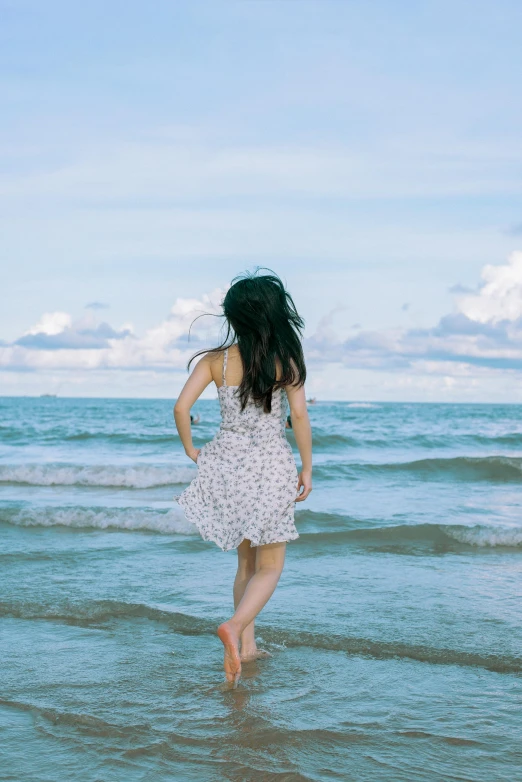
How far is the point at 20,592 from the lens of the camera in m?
5.81

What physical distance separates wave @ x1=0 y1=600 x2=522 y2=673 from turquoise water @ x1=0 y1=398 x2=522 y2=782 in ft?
0.05

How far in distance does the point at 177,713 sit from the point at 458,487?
10885 millimetres

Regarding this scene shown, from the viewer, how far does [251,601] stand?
3.98 metres

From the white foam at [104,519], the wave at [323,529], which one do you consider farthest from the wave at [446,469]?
the white foam at [104,519]

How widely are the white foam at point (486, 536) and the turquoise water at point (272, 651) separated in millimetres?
21

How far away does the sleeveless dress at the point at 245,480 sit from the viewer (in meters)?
4.02

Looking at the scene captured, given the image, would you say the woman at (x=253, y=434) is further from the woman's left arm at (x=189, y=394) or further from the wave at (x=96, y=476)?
the wave at (x=96, y=476)

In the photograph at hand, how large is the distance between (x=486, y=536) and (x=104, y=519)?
4.36 meters

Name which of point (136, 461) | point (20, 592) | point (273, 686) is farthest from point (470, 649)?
point (136, 461)

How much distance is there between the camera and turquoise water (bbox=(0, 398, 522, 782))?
3.10m

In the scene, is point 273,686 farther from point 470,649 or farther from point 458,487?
point 458,487

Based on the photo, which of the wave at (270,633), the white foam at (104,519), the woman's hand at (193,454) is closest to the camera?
the woman's hand at (193,454)

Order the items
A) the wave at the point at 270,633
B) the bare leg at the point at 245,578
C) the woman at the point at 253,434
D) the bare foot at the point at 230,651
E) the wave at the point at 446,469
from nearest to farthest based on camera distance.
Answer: the bare foot at the point at 230,651, the woman at the point at 253,434, the bare leg at the point at 245,578, the wave at the point at 270,633, the wave at the point at 446,469

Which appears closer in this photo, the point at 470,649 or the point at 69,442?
the point at 470,649
